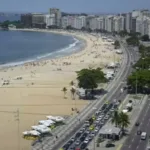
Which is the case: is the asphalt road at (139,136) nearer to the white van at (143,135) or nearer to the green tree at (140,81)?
the white van at (143,135)

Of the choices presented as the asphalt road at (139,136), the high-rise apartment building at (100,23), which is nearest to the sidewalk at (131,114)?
the asphalt road at (139,136)

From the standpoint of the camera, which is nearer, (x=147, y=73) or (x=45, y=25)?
(x=147, y=73)

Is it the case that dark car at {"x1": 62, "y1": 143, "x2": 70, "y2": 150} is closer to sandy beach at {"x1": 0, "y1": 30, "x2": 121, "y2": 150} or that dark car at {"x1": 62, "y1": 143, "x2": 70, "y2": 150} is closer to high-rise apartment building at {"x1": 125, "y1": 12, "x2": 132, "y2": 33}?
sandy beach at {"x1": 0, "y1": 30, "x2": 121, "y2": 150}

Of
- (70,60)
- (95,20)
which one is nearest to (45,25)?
(95,20)

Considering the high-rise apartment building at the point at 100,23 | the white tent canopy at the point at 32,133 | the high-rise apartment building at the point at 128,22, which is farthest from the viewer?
the high-rise apartment building at the point at 100,23

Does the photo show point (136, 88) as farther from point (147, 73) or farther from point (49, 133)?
point (49, 133)

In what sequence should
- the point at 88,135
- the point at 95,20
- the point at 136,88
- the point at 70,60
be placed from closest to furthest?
the point at 88,135 → the point at 136,88 → the point at 70,60 → the point at 95,20
